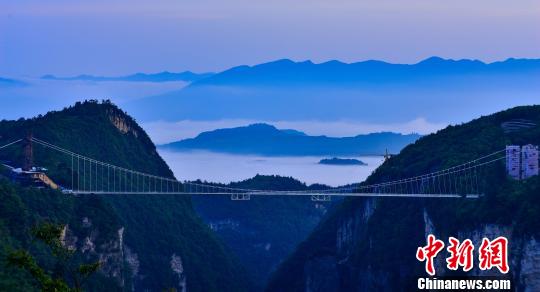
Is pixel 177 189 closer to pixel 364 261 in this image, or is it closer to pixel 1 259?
pixel 364 261

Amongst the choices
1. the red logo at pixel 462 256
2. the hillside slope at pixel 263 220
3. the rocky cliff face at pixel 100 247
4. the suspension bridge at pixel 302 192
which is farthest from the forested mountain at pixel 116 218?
the red logo at pixel 462 256

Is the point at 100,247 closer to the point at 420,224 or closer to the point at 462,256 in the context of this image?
the point at 420,224

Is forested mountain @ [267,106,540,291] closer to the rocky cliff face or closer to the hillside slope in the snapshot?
the rocky cliff face

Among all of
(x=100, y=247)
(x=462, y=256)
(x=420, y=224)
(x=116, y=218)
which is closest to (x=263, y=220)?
(x=420, y=224)

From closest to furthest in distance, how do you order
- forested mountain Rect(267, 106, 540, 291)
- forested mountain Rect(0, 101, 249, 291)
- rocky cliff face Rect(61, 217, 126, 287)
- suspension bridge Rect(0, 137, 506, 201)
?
forested mountain Rect(267, 106, 540, 291)
forested mountain Rect(0, 101, 249, 291)
rocky cliff face Rect(61, 217, 126, 287)
suspension bridge Rect(0, 137, 506, 201)

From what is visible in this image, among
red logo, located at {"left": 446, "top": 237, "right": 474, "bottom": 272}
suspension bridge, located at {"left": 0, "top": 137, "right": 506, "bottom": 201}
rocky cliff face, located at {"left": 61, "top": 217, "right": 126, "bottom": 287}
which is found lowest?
red logo, located at {"left": 446, "top": 237, "right": 474, "bottom": 272}

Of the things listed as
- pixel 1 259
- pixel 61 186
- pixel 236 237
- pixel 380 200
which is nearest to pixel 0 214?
pixel 1 259

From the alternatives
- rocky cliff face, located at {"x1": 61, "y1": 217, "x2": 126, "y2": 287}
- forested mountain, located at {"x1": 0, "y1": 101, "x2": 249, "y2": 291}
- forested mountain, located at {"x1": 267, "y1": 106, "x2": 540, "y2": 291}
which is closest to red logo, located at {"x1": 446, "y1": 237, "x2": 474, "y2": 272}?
forested mountain, located at {"x1": 267, "y1": 106, "x2": 540, "y2": 291}
